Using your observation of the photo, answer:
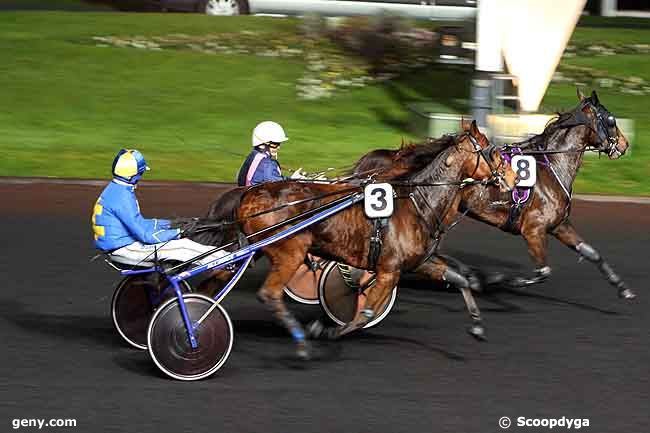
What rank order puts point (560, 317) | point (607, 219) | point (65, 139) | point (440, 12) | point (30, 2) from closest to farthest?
point (560, 317) < point (607, 219) < point (65, 139) < point (440, 12) < point (30, 2)

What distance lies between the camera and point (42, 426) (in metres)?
6.72

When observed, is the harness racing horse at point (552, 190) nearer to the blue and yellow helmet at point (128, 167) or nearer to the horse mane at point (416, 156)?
the horse mane at point (416, 156)

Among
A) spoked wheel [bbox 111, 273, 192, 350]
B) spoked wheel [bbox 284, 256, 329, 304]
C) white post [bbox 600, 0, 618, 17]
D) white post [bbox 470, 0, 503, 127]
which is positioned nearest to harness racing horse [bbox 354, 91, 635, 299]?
spoked wheel [bbox 284, 256, 329, 304]

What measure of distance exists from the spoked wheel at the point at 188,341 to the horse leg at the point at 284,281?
16.7 inches

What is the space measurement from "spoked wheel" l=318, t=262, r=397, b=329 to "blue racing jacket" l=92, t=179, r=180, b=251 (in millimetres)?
1650

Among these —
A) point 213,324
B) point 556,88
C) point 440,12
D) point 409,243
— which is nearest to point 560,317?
point 409,243

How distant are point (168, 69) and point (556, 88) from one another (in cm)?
647

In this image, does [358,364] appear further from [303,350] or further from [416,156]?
[416,156]

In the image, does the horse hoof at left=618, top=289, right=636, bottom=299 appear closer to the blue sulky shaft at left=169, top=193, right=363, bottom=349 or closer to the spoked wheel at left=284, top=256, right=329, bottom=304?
the spoked wheel at left=284, top=256, right=329, bottom=304

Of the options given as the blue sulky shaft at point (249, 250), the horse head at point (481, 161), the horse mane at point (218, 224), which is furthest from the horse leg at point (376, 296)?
the horse mane at point (218, 224)

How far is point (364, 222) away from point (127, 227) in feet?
5.17

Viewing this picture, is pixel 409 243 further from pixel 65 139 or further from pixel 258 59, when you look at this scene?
pixel 258 59

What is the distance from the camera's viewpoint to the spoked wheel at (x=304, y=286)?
31.2 feet

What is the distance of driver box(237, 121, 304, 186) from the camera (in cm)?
886
